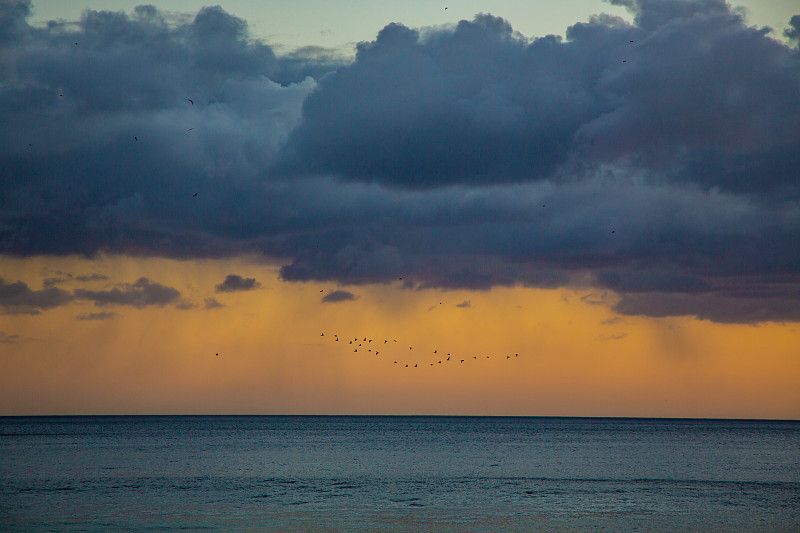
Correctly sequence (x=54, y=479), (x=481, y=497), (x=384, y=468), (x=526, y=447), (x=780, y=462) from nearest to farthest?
1. (x=481, y=497)
2. (x=54, y=479)
3. (x=384, y=468)
4. (x=780, y=462)
5. (x=526, y=447)

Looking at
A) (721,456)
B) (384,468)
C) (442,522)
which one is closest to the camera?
(442,522)

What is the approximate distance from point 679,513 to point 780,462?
60.5 meters

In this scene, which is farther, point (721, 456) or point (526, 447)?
point (526, 447)

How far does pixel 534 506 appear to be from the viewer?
60438mm

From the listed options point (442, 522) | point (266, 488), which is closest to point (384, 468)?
point (266, 488)

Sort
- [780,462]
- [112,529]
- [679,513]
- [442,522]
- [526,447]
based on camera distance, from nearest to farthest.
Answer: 1. [112,529]
2. [442,522]
3. [679,513]
4. [780,462]
5. [526,447]

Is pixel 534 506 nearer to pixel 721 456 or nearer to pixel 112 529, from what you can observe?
pixel 112 529

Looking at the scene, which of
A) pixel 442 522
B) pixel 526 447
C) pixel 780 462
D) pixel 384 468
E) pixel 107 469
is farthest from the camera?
pixel 526 447

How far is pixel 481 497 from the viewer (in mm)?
65438

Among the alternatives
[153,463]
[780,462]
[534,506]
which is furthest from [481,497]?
[780,462]

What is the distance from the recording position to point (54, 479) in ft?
250

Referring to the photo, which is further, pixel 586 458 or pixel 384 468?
pixel 586 458

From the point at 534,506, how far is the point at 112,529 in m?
30.6

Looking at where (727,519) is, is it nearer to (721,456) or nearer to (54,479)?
(54,479)
